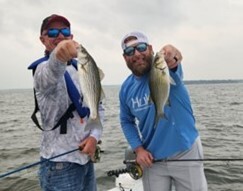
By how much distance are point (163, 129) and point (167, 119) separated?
0.13 meters

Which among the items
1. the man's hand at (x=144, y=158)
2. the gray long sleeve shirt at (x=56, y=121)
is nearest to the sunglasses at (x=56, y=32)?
the gray long sleeve shirt at (x=56, y=121)

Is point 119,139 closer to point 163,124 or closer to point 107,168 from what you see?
point 107,168

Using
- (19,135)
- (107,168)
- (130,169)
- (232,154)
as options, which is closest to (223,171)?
(232,154)

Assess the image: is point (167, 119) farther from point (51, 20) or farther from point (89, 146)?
point (51, 20)

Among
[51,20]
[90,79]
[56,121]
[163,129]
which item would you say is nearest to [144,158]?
[163,129]

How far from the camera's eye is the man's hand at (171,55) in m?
3.64

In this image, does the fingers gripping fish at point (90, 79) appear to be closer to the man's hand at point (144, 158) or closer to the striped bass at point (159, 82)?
the striped bass at point (159, 82)

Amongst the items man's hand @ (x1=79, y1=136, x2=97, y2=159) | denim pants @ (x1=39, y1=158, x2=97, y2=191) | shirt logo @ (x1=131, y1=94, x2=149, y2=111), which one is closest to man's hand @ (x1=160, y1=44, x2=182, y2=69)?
shirt logo @ (x1=131, y1=94, x2=149, y2=111)

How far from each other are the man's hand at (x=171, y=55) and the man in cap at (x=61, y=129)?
96cm

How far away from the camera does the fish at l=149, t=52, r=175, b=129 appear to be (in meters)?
3.45

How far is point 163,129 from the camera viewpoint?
425cm

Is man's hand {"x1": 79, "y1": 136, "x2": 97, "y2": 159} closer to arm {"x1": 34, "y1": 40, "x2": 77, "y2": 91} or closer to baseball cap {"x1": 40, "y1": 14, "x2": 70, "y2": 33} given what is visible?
arm {"x1": 34, "y1": 40, "x2": 77, "y2": 91}

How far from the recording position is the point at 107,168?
10.9 meters

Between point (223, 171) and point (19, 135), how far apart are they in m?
12.9
